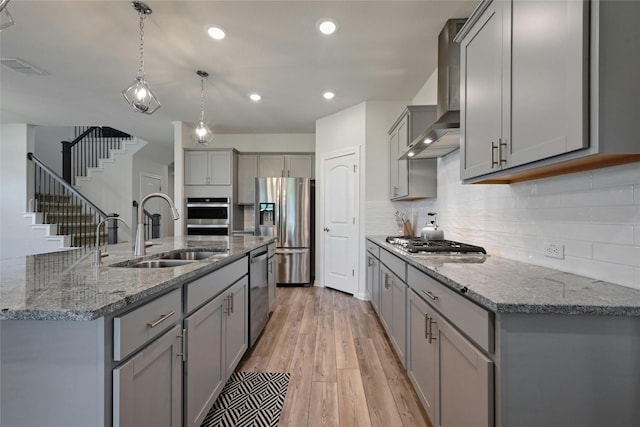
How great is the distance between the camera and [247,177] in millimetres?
5730

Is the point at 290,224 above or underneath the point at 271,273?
above

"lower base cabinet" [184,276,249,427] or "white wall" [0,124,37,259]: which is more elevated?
"white wall" [0,124,37,259]

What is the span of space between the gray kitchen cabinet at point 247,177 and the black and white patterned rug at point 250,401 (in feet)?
12.6

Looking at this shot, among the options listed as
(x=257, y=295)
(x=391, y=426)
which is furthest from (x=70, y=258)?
(x=391, y=426)

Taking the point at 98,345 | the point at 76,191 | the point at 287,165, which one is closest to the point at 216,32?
the point at 98,345

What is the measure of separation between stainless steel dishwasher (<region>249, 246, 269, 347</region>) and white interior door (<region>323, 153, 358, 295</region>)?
1.64 m

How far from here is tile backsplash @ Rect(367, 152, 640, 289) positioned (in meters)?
1.17

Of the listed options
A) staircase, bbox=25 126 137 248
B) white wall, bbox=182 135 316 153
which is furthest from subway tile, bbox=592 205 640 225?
staircase, bbox=25 126 137 248

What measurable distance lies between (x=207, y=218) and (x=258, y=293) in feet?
9.87

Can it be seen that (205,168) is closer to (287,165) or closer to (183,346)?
(287,165)

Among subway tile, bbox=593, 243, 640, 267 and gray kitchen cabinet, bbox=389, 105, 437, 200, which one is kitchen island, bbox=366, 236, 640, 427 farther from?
gray kitchen cabinet, bbox=389, 105, 437, 200

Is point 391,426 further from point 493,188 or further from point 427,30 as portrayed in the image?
point 427,30

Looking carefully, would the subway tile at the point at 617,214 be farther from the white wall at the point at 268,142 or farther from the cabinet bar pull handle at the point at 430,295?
the white wall at the point at 268,142

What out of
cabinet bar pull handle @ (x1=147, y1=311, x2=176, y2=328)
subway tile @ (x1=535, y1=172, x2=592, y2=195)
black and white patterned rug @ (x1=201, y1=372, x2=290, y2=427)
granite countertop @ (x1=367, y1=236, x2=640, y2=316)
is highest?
subway tile @ (x1=535, y1=172, x2=592, y2=195)
